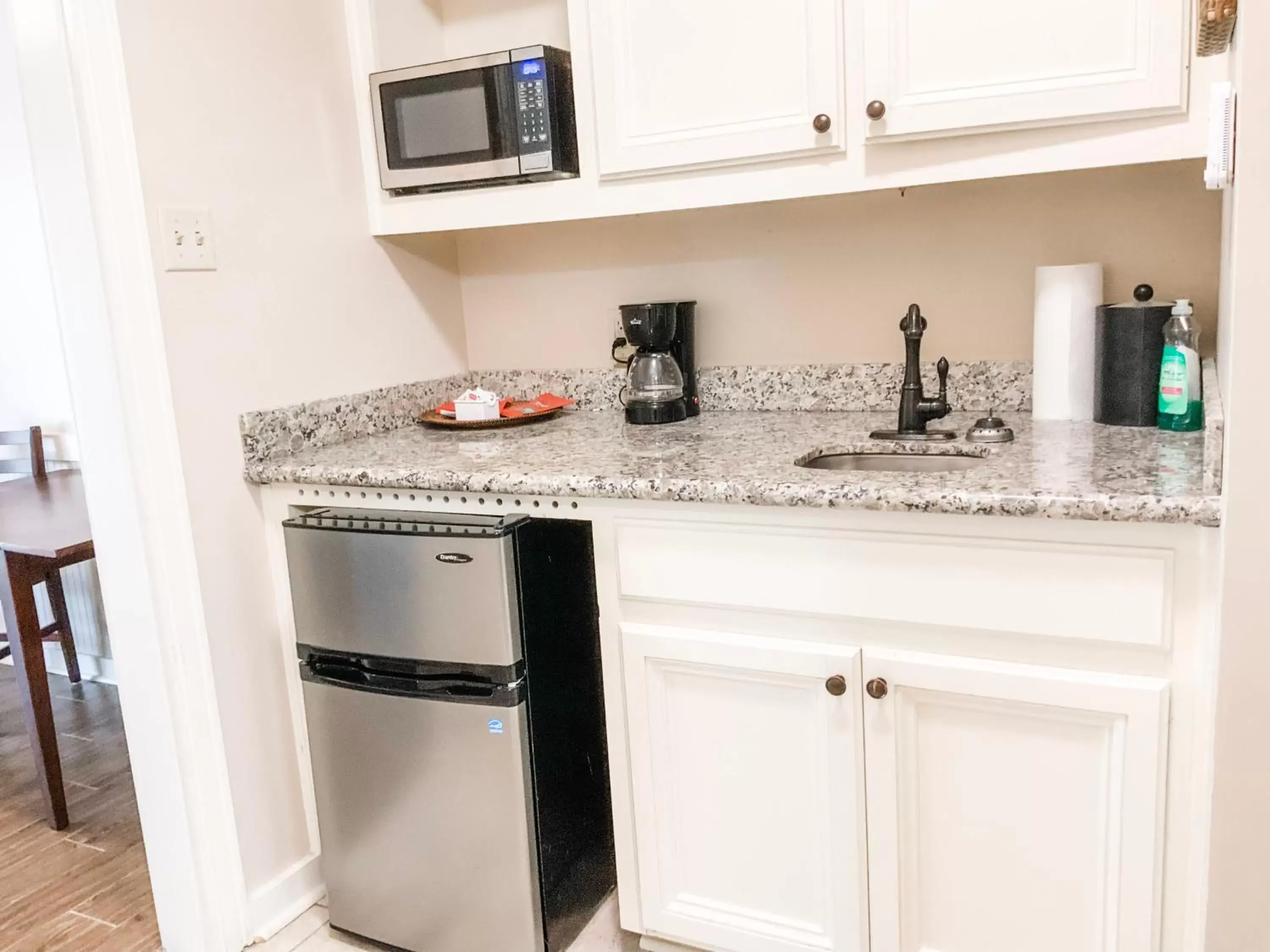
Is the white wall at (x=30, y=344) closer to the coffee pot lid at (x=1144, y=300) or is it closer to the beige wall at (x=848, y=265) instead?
the beige wall at (x=848, y=265)

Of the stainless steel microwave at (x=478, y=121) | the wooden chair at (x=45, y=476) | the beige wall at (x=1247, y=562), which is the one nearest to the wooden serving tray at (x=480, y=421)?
the stainless steel microwave at (x=478, y=121)

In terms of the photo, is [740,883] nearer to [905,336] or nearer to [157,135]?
[905,336]

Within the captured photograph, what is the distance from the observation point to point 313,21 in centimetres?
188

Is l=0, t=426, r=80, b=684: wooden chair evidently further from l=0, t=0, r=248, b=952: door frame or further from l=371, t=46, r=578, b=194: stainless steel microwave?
l=371, t=46, r=578, b=194: stainless steel microwave

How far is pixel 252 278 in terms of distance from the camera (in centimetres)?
176

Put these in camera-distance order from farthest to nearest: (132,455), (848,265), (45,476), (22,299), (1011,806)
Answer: (22,299), (45,476), (848,265), (132,455), (1011,806)

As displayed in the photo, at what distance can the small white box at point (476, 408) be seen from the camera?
6.62 ft

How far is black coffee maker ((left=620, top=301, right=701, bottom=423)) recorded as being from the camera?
1955 millimetres

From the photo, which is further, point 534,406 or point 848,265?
point 534,406

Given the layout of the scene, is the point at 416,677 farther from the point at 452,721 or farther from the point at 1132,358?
the point at 1132,358

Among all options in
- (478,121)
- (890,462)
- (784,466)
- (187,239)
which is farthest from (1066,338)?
(187,239)

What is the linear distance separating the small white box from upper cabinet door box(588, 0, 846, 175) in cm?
54

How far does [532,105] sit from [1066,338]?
104cm

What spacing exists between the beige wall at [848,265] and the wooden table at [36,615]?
3.39 feet
